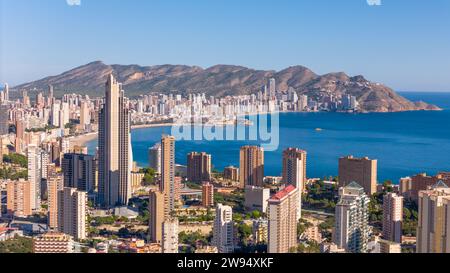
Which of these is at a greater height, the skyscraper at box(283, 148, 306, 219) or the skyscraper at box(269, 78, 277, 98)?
the skyscraper at box(269, 78, 277, 98)

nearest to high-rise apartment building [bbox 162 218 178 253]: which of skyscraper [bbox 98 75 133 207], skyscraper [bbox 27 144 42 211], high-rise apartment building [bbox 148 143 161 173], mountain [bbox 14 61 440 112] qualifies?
skyscraper [bbox 27 144 42 211]

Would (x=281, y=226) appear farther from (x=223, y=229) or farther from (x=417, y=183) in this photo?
(x=417, y=183)

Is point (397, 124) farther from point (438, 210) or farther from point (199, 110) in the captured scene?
point (438, 210)

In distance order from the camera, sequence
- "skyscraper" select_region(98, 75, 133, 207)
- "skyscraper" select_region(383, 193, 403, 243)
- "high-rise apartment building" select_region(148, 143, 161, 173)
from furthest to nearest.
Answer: "high-rise apartment building" select_region(148, 143, 161, 173) < "skyscraper" select_region(98, 75, 133, 207) < "skyscraper" select_region(383, 193, 403, 243)

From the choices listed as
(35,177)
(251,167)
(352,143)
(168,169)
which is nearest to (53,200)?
(35,177)

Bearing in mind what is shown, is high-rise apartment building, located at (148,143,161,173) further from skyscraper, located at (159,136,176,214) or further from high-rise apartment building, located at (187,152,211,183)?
skyscraper, located at (159,136,176,214)

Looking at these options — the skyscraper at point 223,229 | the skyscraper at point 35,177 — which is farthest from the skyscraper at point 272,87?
the skyscraper at point 223,229

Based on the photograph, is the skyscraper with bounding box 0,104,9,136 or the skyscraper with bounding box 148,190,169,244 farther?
the skyscraper with bounding box 0,104,9,136
